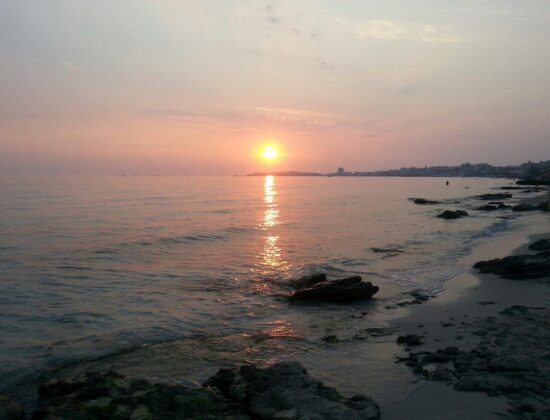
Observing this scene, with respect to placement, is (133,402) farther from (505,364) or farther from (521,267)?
(521,267)

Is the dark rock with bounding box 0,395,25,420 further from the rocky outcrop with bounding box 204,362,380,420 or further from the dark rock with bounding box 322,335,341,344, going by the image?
the dark rock with bounding box 322,335,341,344

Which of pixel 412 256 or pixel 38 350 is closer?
pixel 38 350

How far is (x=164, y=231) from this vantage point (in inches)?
1396

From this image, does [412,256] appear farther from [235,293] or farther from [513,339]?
[513,339]

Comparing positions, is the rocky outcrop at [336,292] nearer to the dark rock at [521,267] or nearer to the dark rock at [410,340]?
the dark rock at [410,340]

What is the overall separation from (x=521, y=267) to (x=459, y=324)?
7.28 m

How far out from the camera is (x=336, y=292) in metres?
15.4

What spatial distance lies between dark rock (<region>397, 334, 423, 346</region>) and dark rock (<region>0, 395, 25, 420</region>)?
25.8 ft

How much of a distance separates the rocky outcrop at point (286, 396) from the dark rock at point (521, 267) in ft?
41.5

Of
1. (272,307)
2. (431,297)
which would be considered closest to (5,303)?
(272,307)

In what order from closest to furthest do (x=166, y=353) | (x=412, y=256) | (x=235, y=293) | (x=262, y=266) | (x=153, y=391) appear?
(x=153, y=391) → (x=166, y=353) → (x=235, y=293) → (x=262, y=266) → (x=412, y=256)

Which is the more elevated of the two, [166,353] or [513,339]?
[513,339]

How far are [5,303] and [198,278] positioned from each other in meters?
7.32

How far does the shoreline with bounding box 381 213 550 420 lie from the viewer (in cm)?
691
